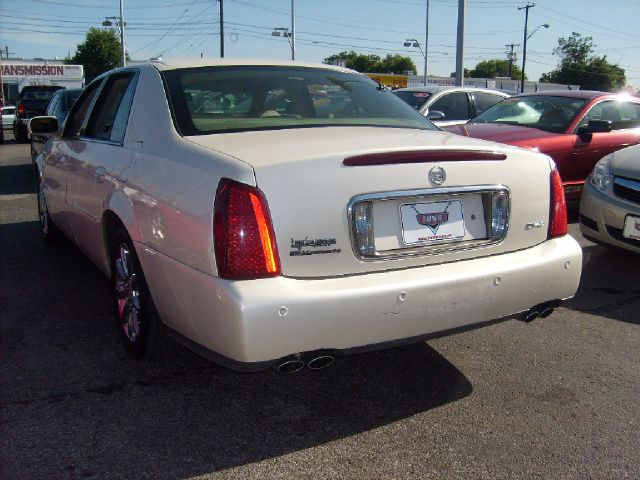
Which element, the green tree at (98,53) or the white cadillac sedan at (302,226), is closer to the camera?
the white cadillac sedan at (302,226)

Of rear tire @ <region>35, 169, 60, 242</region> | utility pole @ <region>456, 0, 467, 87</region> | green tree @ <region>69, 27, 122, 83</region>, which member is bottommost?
rear tire @ <region>35, 169, 60, 242</region>

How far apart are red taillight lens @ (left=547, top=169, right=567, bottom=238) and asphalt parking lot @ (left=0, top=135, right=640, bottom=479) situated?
29.9 inches

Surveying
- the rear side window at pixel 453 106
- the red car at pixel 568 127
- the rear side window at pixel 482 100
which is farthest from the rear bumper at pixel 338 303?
the rear side window at pixel 482 100

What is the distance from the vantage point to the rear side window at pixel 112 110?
378 cm

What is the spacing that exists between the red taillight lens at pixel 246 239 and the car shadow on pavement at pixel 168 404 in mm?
758

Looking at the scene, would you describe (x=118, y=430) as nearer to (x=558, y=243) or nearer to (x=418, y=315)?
(x=418, y=315)

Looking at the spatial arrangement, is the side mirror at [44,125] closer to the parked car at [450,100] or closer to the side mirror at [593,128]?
the side mirror at [593,128]

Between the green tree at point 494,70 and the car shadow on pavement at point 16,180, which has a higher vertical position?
the green tree at point 494,70

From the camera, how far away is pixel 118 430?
2.83 m

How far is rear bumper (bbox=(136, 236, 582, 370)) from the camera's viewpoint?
2494 millimetres

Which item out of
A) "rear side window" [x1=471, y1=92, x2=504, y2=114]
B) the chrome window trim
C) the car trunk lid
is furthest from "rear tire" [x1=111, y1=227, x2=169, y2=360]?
"rear side window" [x1=471, y1=92, x2=504, y2=114]

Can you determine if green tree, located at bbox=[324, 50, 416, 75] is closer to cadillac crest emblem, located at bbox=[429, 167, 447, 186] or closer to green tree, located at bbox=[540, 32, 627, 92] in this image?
green tree, located at bbox=[540, 32, 627, 92]

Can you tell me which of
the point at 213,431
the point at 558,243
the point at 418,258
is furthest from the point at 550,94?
the point at 213,431

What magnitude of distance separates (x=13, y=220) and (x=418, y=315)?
6319 millimetres
